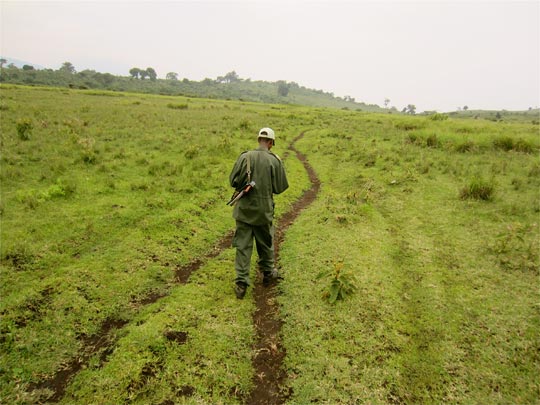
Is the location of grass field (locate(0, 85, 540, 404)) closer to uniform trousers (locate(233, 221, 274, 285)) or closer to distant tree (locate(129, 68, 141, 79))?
uniform trousers (locate(233, 221, 274, 285))

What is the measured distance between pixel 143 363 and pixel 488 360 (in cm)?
592

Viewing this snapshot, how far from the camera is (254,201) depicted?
6672mm

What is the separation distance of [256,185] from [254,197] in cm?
27

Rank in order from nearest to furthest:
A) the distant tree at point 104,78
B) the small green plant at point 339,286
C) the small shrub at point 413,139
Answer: the small green plant at point 339,286 < the small shrub at point 413,139 < the distant tree at point 104,78

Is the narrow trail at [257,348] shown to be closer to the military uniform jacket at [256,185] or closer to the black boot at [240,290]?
the black boot at [240,290]

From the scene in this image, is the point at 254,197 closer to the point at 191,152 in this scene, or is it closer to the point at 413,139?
the point at 191,152

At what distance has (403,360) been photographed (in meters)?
5.20

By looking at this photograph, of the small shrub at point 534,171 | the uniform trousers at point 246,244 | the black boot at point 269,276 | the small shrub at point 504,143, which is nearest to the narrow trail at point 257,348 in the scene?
the black boot at point 269,276

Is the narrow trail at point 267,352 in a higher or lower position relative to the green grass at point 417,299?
lower

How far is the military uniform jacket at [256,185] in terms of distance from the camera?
6.67m

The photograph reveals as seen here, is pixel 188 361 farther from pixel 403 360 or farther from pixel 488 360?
pixel 488 360

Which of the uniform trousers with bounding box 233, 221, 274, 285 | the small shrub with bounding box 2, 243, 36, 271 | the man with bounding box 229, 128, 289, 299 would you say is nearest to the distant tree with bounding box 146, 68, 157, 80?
the small shrub with bounding box 2, 243, 36, 271

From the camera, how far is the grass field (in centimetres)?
483

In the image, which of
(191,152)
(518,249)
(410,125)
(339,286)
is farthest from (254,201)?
(410,125)
